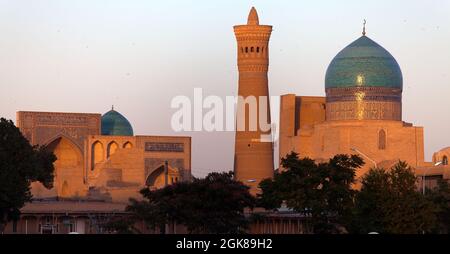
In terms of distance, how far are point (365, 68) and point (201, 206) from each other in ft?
104

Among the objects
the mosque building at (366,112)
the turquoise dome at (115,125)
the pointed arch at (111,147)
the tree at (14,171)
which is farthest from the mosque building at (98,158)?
the tree at (14,171)

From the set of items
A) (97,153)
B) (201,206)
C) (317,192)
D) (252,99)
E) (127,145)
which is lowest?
(201,206)

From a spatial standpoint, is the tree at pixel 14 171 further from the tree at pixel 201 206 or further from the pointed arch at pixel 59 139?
the pointed arch at pixel 59 139

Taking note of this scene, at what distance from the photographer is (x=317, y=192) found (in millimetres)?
53250

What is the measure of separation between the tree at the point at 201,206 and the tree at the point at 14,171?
4107 mm

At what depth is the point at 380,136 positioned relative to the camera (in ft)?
275

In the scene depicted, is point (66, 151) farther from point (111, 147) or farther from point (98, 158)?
point (111, 147)

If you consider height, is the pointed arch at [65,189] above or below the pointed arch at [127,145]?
below

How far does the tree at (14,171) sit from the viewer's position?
5369 centimetres

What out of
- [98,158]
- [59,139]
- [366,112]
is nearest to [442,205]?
[366,112]

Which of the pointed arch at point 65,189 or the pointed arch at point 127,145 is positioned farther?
the pointed arch at point 127,145

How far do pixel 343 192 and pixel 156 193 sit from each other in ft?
23.9
